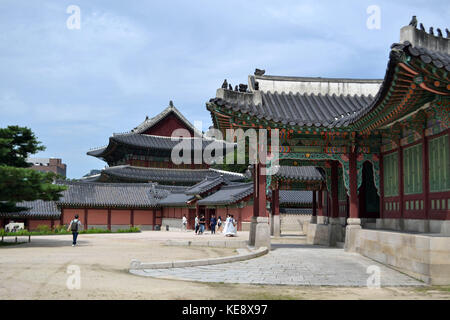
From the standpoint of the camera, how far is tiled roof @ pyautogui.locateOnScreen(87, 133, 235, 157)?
62031 mm

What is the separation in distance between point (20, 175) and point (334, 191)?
14.3 metres

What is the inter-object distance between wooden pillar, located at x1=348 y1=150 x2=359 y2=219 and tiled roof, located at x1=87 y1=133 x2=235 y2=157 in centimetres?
4625

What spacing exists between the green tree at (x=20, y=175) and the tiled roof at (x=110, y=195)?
22.4m

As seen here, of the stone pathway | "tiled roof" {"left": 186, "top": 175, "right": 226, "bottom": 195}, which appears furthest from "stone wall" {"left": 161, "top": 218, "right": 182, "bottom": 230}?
the stone pathway

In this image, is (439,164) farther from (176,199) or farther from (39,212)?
(39,212)

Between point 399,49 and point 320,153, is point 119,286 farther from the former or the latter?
point 320,153

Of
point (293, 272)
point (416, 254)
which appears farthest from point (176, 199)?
point (416, 254)

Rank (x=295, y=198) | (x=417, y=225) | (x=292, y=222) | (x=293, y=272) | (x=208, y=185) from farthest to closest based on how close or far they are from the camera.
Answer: (x=295, y=198) < (x=208, y=185) < (x=292, y=222) < (x=417, y=225) < (x=293, y=272)

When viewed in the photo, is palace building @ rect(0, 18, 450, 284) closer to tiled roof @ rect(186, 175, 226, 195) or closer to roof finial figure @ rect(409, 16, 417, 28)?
roof finial figure @ rect(409, 16, 417, 28)

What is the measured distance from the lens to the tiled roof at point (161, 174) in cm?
6088

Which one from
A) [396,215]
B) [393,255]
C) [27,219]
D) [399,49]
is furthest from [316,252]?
[27,219]

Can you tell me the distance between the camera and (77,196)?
49062 mm

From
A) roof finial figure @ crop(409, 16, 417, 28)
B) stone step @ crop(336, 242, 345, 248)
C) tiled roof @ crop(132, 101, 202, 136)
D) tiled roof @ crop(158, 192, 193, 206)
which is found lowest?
stone step @ crop(336, 242, 345, 248)

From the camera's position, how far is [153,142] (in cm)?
6456
